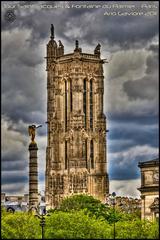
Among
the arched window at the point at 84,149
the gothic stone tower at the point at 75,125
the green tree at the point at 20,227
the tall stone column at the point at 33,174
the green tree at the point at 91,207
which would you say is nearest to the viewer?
the green tree at the point at 20,227

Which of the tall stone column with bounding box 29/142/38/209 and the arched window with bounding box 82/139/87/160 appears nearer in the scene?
the tall stone column with bounding box 29/142/38/209

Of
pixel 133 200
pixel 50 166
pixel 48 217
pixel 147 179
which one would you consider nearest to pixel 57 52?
pixel 50 166

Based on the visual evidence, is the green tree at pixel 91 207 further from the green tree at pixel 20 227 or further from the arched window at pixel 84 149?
the arched window at pixel 84 149

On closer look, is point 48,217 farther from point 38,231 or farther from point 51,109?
point 51,109

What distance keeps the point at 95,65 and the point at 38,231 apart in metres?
109

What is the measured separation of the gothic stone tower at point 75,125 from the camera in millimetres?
186000

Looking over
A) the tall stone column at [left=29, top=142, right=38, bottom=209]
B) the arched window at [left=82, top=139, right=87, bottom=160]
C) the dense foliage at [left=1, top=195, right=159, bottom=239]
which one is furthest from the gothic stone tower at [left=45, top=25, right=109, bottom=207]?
the dense foliage at [left=1, top=195, right=159, bottom=239]

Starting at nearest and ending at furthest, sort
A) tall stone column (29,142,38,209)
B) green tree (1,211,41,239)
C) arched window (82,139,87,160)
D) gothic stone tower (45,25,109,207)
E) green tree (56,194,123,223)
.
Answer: green tree (1,211,41,239), tall stone column (29,142,38,209), green tree (56,194,123,223), gothic stone tower (45,25,109,207), arched window (82,139,87,160)

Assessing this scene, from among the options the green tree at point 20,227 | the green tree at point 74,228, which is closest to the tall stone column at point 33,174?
the green tree at point 74,228

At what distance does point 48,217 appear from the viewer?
9700 cm

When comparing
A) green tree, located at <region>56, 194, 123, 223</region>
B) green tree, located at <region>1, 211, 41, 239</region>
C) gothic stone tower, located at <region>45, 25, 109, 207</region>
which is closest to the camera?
green tree, located at <region>1, 211, 41, 239</region>

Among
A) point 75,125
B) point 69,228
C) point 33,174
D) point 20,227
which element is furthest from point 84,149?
point 20,227

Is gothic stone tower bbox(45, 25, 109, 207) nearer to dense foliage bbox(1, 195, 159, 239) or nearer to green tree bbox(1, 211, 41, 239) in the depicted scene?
dense foliage bbox(1, 195, 159, 239)

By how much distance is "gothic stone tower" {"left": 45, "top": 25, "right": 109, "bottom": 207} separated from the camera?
186000 mm
